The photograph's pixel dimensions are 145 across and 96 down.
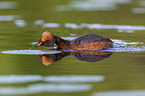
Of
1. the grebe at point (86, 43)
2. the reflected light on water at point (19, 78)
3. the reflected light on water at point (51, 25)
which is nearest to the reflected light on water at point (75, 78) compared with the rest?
the reflected light on water at point (19, 78)

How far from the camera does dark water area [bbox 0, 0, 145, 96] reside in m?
9.29

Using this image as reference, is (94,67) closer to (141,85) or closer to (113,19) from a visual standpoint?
(141,85)

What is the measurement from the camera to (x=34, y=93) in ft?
28.8

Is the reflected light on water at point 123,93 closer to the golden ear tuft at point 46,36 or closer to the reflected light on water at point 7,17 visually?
the golden ear tuft at point 46,36

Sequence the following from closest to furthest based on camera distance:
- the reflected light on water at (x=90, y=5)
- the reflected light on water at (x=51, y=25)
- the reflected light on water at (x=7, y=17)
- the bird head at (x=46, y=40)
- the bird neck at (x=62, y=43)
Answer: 1. the bird head at (x=46, y=40)
2. the bird neck at (x=62, y=43)
3. the reflected light on water at (x=51, y=25)
4. the reflected light on water at (x=7, y=17)
5. the reflected light on water at (x=90, y=5)

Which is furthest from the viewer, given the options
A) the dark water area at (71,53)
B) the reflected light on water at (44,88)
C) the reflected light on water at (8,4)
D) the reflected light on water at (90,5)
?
the reflected light on water at (8,4)

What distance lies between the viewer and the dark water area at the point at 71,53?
9.29 m

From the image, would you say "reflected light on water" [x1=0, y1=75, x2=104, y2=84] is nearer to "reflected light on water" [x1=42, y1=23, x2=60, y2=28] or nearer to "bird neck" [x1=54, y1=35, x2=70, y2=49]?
"bird neck" [x1=54, y1=35, x2=70, y2=49]

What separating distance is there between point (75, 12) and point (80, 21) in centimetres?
216

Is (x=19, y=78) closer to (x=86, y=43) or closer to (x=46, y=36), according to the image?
(x=86, y=43)

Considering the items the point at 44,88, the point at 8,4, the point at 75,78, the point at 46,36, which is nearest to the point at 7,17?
the point at 8,4

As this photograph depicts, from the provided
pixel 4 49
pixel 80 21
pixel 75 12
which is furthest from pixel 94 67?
pixel 75 12

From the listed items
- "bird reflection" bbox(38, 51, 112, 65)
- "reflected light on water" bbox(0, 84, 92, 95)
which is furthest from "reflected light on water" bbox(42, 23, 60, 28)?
"reflected light on water" bbox(0, 84, 92, 95)

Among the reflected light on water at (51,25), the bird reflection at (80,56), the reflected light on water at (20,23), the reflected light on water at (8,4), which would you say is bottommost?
the bird reflection at (80,56)
